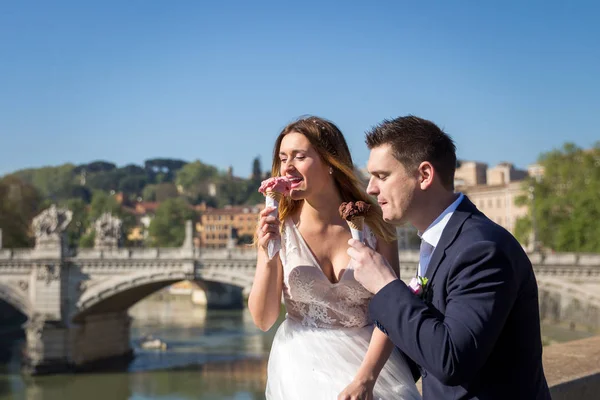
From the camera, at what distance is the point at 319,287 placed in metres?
2.40

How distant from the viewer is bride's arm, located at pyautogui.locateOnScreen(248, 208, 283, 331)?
2.32 metres

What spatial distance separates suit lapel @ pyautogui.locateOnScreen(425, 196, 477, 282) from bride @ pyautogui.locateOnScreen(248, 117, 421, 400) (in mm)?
372

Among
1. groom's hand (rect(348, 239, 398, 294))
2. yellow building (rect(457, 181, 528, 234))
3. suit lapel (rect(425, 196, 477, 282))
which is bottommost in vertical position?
groom's hand (rect(348, 239, 398, 294))

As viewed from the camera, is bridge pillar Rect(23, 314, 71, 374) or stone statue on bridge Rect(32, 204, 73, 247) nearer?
bridge pillar Rect(23, 314, 71, 374)

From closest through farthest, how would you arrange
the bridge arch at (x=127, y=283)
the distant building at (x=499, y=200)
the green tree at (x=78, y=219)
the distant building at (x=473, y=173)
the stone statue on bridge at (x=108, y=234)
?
the bridge arch at (x=127, y=283) → the stone statue on bridge at (x=108, y=234) → the distant building at (x=499, y=200) → the green tree at (x=78, y=219) → the distant building at (x=473, y=173)

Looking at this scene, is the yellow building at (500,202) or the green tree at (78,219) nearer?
the yellow building at (500,202)

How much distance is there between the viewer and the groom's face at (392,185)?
1.87 meters

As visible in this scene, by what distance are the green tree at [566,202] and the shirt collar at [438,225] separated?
2749 cm

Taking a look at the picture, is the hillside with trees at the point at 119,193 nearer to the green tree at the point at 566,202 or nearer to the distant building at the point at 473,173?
the green tree at the point at 566,202

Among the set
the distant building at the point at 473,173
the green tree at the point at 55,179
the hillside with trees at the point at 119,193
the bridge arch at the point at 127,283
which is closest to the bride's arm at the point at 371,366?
the bridge arch at the point at 127,283

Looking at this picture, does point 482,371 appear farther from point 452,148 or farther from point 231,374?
point 231,374

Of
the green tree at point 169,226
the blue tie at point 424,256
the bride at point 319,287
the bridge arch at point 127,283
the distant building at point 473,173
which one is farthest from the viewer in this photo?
the distant building at point 473,173

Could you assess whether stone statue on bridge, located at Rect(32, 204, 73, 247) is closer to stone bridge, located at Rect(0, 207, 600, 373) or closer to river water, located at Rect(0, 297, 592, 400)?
stone bridge, located at Rect(0, 207, 600, 373)

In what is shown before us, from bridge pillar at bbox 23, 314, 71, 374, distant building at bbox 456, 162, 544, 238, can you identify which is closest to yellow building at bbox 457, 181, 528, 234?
distant building at bbox 456, 162, 544, 238
